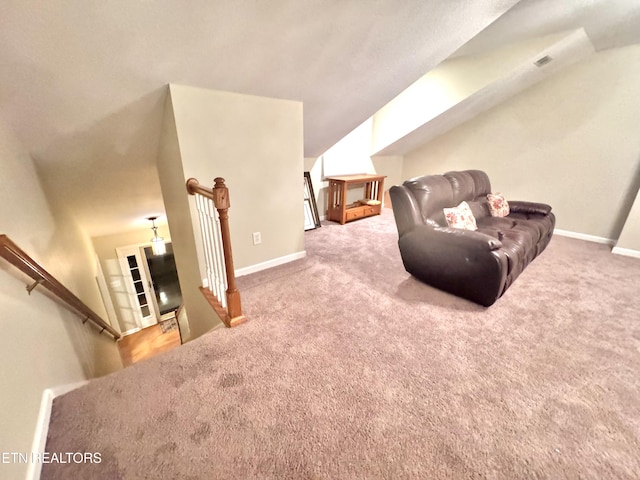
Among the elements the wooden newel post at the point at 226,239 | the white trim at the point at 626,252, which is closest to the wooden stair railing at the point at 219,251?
the wooden newel post at the point at 226,239

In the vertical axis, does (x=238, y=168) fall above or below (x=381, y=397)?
above

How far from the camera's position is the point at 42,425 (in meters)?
1.14

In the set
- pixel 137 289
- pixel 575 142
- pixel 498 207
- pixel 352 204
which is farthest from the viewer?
pixel 137 289

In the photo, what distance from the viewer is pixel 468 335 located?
177 cm

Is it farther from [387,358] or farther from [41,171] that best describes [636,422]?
[41,171]

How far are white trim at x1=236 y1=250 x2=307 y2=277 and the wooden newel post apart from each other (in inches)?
29.0

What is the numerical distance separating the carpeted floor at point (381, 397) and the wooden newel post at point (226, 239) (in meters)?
0.16

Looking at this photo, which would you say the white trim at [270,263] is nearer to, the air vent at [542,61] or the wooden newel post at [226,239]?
the wooden newel post at [226,239]

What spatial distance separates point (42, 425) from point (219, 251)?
1179mm

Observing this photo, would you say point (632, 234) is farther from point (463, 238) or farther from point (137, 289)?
point (137, 289)

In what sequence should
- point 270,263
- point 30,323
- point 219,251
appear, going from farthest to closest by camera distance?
1. point 270,263
2. point 219,251
3. point 30,323

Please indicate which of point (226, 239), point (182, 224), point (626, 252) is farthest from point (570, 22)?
point (182, 224)

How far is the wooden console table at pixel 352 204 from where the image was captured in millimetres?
4116

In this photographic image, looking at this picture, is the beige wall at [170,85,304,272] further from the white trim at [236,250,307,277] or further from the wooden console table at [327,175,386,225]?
the wooden console table at [327,175,386,225]
